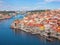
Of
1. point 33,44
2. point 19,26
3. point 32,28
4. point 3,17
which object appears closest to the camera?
point 33,44

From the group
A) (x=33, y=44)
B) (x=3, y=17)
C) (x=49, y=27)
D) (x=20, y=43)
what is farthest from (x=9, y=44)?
(x=3, y=17)

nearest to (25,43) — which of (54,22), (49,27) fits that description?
(49,27)

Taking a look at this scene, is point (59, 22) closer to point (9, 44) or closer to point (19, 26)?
point (19, 26)

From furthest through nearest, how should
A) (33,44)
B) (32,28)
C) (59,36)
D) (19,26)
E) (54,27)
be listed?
(19,26), (32,28), (54,27), (59,36), (33,44)

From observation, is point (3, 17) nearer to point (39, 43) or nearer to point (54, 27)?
point (54, 27)

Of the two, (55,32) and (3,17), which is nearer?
(55,32)

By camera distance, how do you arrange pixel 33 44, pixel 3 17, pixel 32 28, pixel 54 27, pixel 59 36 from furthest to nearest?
1. pixel 3 17
2. pixel 32 28
3. pixel 54 27
4. pixel 59 36
5. pixel 33 44

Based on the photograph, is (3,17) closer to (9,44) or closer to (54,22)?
(54,22)

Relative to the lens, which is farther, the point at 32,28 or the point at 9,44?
the point at 32,28

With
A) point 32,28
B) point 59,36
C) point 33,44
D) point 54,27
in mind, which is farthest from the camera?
point 32,28
